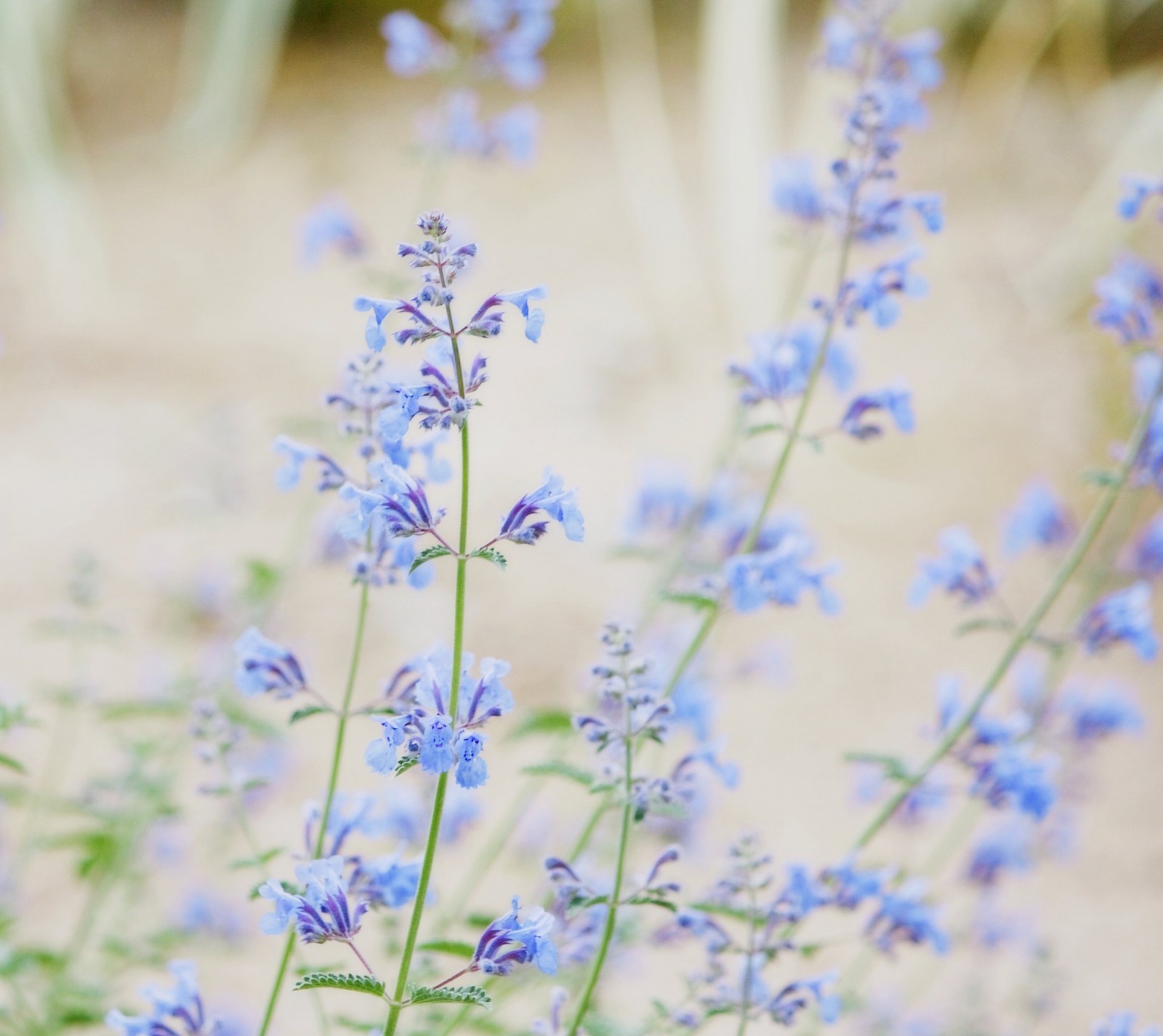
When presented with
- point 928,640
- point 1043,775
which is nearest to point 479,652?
point 928,640

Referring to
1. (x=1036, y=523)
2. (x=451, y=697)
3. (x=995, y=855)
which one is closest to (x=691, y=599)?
(x=451, y=697)

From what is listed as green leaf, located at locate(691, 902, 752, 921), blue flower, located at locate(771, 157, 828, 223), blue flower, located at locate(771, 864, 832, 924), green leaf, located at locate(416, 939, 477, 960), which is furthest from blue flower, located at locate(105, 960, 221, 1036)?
blue flower, located at locate(771, 157, 828, 223)

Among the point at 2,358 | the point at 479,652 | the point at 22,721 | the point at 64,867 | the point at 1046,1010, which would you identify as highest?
the point at 2,358

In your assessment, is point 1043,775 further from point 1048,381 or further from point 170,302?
point 170,302

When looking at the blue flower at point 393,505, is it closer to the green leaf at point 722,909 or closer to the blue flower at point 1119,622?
the green leaf at point 722,909

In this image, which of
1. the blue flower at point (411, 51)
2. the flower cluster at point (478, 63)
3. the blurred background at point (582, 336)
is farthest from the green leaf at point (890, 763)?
the blurred background at point (582, 336)

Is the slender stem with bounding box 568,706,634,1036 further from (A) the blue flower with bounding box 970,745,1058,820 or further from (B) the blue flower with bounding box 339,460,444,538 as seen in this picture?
(A) the blue flower with bounding box 970,745,1058,820
